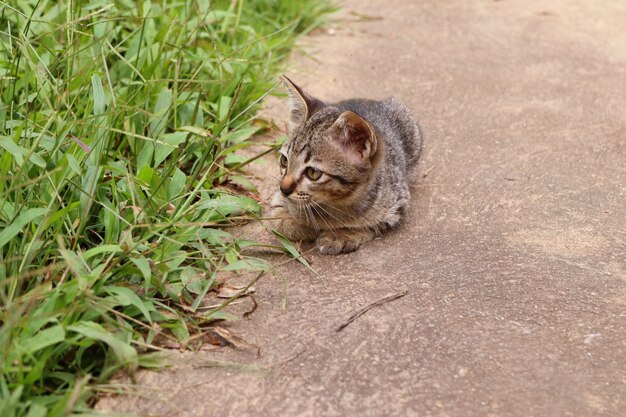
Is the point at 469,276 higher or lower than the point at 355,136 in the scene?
lower

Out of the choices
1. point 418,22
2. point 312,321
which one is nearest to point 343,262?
point 312,321

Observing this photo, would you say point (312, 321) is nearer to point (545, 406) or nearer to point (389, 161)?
point (545, 406)

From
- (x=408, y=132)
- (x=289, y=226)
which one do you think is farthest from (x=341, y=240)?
(x=408, y=132)

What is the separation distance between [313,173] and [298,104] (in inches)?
21.8

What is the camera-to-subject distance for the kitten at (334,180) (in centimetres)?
453

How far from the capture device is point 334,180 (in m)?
4.56

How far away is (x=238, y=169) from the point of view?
5.41 m

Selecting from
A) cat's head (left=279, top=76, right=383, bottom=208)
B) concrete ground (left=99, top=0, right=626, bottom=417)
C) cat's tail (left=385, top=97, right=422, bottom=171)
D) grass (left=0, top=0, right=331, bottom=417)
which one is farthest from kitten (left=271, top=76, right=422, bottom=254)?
cat's tail (left=385, top=97, right=422, bottom=171)

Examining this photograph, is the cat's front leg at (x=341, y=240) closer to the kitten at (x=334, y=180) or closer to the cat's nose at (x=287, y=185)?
the kitten at (x=334, y=180)

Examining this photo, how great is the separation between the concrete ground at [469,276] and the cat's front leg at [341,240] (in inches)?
2.6

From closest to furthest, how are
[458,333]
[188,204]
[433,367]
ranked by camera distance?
1. [433,367]
2. [458,333]
3. [188,204]

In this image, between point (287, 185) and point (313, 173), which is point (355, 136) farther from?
point (287, 185)

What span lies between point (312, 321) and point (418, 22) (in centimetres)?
506

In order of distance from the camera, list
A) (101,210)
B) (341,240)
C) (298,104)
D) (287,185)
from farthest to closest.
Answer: (298,104)
(341,240)
(287,185)
(101,210)
